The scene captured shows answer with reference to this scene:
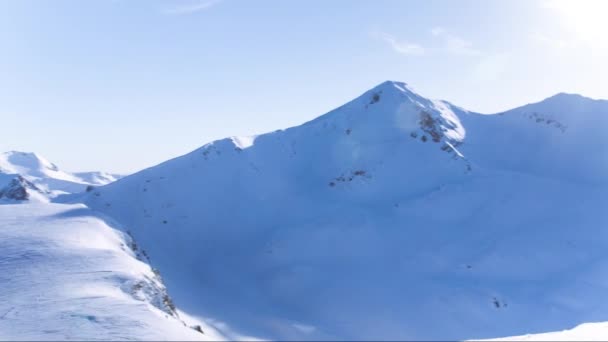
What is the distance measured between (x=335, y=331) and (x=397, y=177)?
1042 inches

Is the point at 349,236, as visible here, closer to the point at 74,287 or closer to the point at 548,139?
the point at 74,287

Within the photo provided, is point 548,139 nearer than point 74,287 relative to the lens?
No

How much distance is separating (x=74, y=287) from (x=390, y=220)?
35008mm

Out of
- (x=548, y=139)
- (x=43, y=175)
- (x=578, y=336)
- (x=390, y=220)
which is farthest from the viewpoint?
(x=43, y=175)

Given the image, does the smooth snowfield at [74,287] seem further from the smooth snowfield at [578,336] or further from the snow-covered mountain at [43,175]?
the snow-covered mountain at [43,175]

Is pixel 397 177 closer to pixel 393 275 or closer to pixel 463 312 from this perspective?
pixel 393 275

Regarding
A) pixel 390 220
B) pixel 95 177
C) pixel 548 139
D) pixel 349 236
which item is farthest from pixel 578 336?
pixel 95 177

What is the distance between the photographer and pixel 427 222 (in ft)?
152

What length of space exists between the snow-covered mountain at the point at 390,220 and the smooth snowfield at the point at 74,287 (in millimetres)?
11811

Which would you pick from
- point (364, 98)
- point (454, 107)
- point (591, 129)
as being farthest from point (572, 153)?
point (364, 98)

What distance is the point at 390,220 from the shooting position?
47.2 metres

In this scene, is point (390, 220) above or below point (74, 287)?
above

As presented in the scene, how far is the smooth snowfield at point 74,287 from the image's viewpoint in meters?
13.8

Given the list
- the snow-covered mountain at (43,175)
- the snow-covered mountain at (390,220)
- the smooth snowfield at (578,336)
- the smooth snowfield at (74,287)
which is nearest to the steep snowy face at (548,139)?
the snow-covered mountain at (390,220)
